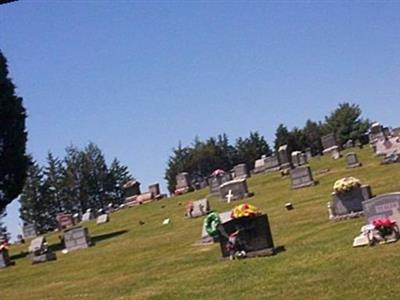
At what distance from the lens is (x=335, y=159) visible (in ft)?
145

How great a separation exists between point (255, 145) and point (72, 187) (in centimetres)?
2306

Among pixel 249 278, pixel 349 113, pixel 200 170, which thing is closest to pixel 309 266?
pixel 249 278

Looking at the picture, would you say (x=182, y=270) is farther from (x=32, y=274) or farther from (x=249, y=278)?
(x=32, y=274)

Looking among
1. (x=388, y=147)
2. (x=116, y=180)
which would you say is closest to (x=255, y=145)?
(x=116, y=180)

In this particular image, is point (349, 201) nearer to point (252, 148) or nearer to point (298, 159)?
point (298, 159)

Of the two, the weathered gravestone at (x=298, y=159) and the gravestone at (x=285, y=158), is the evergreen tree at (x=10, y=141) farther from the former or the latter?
the weathered gravestone at (x=298, y=159)

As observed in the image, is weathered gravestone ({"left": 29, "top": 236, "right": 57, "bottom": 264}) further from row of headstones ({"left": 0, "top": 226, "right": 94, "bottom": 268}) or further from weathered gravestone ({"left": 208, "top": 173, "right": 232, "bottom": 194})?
weathered gravestone ({"left": 208, "top": 173, "right": 232, "bottom": 194})

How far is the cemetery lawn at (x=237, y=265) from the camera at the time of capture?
1152 centimetres

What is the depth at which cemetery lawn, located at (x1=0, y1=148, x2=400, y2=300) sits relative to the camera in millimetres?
11519

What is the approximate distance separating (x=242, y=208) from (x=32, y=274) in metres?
9.56

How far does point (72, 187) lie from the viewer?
82750 mm

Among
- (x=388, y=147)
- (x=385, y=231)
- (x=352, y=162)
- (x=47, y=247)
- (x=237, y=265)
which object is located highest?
(x=388, y=147)

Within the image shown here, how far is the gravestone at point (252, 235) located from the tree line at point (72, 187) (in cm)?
5940

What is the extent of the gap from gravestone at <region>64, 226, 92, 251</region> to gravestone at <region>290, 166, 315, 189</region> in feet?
31.0
